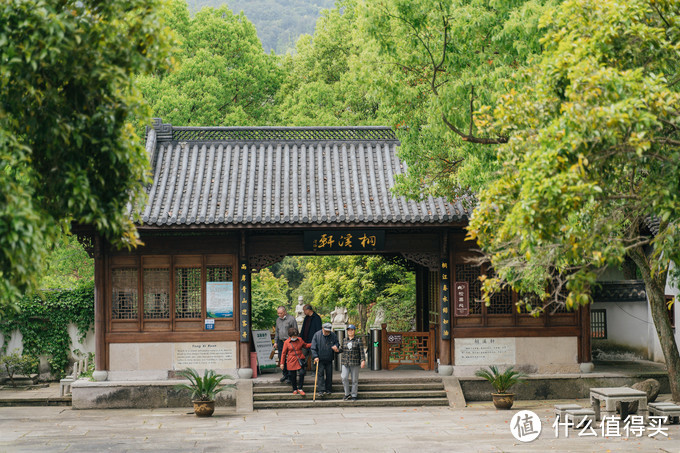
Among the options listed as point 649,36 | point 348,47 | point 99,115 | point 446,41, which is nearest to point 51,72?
point 99,115

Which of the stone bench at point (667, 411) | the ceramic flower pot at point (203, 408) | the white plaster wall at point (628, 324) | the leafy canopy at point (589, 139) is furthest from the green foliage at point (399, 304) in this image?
the leafy canopy at point (589, 139)

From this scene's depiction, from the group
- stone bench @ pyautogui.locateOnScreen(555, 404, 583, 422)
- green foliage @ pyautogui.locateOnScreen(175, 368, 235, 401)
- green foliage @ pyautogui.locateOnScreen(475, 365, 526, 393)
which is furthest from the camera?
green foliage @ pyautogui.locateOnScreen(475, 365, 526, 393)

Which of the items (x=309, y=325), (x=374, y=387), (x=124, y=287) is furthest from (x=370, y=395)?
(x=124, y=287)

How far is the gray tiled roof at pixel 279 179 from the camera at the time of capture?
1484 cm

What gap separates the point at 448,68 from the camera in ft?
41.5

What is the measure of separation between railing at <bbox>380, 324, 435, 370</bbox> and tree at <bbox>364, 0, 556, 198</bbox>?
4032 millimetres

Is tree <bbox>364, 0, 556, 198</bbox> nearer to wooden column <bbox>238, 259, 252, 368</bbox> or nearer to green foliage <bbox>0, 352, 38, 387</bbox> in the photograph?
wooden column <bbox>238, 259, 252, 368</bbox>

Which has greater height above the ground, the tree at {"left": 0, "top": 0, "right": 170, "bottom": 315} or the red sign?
the tree at {"left": 0, "top": 0, "right": 170, "bottom": 315}

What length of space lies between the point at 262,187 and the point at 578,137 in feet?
31.6

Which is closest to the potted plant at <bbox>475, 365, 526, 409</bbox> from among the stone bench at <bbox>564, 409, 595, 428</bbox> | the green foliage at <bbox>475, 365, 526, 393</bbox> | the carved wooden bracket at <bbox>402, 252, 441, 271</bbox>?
the green foliage at <bbox>475, 365, 526, 393</bbox>

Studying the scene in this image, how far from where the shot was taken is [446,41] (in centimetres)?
1246

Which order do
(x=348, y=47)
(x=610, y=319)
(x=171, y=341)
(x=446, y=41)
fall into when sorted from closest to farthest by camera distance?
(x=446, y=41)
(x=171, y=341)
(x=610, y=319)
(x=348, y=47)

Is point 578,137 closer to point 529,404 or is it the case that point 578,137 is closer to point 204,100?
point 529,404

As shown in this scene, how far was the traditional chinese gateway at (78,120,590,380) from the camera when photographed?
1525 centimetres
